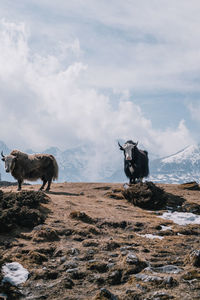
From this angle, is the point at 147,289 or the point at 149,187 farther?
the point at 149,187

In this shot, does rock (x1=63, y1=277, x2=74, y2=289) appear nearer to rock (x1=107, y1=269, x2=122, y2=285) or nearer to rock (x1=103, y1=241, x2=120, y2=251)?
rock (x1=107, y1=269, x2=122, y2=285)

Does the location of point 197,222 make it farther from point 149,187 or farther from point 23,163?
point 23,163

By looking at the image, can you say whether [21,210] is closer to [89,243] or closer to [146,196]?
[89,243]

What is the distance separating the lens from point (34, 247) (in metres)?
10.9

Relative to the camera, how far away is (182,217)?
17047mm

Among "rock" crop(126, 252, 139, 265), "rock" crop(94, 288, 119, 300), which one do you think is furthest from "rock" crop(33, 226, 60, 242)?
"rock" crop(94, 288, 119, 300)

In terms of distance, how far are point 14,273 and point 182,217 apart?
10.2 metres

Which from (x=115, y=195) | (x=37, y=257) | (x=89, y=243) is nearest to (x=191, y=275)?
(x=89, y=243)

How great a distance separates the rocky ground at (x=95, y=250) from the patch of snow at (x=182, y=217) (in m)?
0.57

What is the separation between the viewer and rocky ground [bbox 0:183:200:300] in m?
8.21

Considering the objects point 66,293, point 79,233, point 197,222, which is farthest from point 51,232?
point 197,222

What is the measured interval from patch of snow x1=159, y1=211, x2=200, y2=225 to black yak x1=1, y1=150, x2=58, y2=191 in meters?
8.13

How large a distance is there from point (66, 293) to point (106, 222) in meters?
6.26

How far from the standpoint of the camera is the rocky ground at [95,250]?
8.21 m
